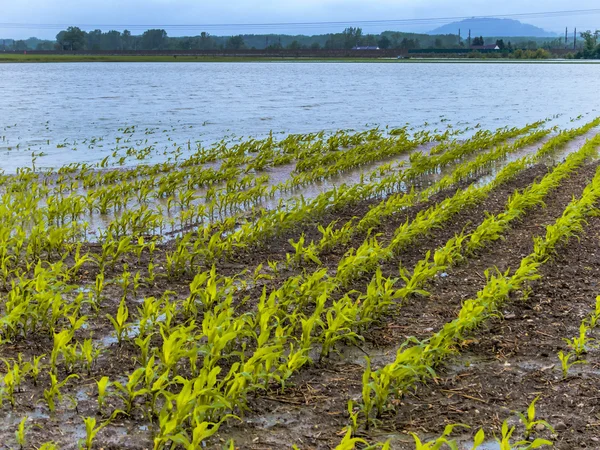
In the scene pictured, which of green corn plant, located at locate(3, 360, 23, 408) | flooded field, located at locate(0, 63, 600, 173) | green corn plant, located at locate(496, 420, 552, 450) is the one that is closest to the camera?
green corn plant, located at locate(496, 420, 552, 450)

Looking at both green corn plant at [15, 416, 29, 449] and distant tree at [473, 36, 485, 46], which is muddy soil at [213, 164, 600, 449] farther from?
distant tree at [473, 36, 485, 46]

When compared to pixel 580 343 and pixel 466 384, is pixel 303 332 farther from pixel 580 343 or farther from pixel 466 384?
pixel 580 343

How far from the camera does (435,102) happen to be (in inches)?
1244

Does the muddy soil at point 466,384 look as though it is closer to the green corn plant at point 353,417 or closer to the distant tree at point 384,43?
the green corn plant at point 353,417

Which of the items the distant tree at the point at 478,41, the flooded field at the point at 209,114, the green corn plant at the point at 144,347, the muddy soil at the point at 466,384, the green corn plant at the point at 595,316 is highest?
the distant tree at the point at 478,41

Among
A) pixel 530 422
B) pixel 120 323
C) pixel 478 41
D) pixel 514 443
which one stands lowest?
pixel 514 443

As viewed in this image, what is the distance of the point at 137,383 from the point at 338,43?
14602 cm

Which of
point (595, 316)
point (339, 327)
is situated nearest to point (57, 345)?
point (339, 327)

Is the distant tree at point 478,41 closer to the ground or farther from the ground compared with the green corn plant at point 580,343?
farther from the ground

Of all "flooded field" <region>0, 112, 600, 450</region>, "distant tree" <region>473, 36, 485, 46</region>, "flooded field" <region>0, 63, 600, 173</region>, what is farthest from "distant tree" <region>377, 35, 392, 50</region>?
"flooded field" <region>0, 112, 600, 450</region>

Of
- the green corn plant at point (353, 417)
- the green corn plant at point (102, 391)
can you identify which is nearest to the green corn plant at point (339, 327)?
the green corn plant at point (353, 417)

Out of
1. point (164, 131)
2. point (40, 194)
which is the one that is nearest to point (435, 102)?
point (164, 131)

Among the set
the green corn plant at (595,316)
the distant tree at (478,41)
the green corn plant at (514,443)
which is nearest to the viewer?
the green corn plant at (514,443)

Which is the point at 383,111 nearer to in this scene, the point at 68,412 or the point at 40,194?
the point at 40,194
